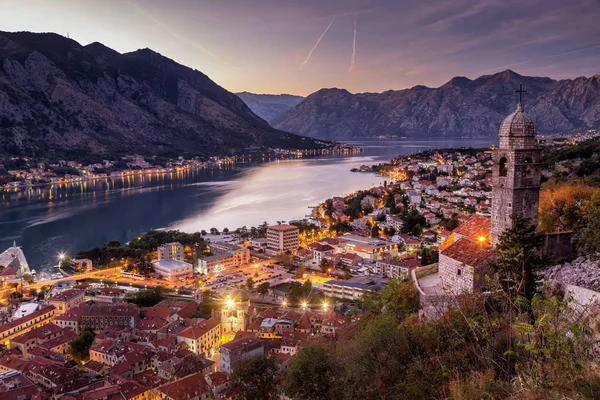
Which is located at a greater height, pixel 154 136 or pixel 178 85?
pixel 178 85

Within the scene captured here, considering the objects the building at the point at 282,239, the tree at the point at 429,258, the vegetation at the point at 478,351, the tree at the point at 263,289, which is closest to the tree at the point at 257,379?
the vegetation at the point at 478,351

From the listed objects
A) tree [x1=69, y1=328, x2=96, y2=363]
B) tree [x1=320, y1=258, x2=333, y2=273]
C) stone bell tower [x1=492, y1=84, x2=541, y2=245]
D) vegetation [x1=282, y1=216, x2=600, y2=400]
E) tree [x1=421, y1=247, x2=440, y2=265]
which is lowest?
tree [x1=69, y1=328, x2=96, y2=363]

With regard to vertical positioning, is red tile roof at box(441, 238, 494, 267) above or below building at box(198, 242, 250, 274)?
above

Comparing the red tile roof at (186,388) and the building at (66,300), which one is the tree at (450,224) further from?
the building at (66,300)

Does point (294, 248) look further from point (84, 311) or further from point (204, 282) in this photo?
point (84, 311)

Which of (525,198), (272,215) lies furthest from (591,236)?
(272,215)

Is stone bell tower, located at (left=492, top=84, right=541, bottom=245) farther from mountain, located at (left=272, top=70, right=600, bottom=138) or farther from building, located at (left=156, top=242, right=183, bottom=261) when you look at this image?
mountain, located at (left=272, top=70, right=600, bottom=138)

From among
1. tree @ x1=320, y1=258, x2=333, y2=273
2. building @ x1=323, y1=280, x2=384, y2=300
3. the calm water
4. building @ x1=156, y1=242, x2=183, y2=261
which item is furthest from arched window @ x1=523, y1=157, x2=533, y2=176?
the calm water

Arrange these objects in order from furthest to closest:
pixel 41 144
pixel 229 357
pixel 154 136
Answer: pixel 154 136 < pixel 41 144 < pixel 229 357
